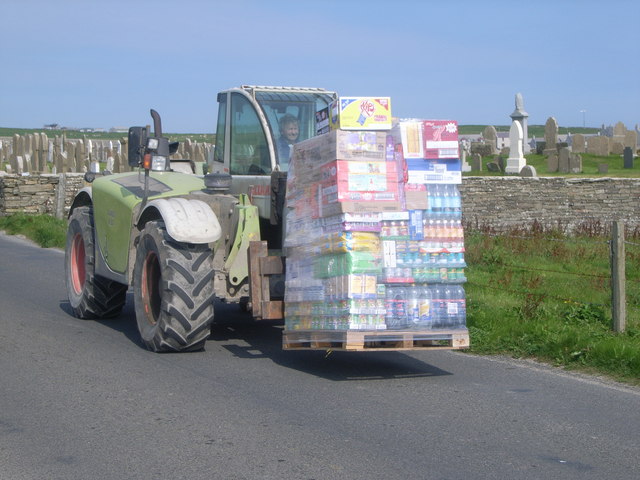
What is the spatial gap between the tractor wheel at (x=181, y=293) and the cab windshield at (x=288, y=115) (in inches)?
54.6

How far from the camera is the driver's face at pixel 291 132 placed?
30.9 feet

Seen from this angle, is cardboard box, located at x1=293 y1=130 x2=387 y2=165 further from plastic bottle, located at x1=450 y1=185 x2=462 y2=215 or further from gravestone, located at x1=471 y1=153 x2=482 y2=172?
gravestone, located at x1=471 y1=153 x2=482 y2=172

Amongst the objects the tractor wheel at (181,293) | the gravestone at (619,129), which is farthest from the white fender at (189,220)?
the gravestone at (619,129)

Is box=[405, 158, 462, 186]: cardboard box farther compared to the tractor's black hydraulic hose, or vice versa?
the tractor's black hydraulic hose

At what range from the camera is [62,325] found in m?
10.5

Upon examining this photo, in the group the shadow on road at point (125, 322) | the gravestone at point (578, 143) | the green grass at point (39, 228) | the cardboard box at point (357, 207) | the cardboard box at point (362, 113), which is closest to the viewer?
the cardboard box at point (357, 207)

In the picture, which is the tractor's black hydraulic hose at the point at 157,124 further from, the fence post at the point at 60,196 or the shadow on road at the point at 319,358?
the fence post at the point at 60,196

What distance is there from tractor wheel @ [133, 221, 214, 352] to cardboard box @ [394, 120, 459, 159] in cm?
Result: 211

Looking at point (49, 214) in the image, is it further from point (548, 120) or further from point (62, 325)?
point (548, 120)

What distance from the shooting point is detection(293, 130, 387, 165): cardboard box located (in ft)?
24.5

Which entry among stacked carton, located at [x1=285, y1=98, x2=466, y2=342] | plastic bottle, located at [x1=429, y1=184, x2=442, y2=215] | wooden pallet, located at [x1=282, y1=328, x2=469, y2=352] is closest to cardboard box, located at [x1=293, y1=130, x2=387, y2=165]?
stacked carton, located at [x1=285, y1=98, x2=466, y2=342]

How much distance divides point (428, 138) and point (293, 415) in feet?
8.24

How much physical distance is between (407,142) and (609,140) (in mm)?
41352

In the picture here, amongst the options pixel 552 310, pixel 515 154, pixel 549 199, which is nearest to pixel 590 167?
pixel 515 154
